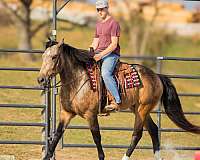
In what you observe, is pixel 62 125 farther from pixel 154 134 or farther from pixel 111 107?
pixel 154 134

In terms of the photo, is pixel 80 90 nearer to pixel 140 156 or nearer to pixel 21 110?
pixel 140 156

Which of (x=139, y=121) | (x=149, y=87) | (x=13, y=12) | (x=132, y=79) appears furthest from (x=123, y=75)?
(x=13, y=12)

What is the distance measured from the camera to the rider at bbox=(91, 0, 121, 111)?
7836mm

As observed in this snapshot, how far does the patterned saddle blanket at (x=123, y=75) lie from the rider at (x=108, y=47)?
128mm

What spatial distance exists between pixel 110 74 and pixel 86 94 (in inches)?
16.6

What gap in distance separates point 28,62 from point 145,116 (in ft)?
33.9

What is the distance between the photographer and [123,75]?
811 cm

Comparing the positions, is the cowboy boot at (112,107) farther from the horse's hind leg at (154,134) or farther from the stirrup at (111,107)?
the horse's hind leg at (154,134)

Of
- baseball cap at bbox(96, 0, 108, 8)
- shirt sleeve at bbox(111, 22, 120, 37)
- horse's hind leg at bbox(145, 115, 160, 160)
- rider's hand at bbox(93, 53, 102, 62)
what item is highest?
baseball cap at bbox(96, 0, 108, 8)

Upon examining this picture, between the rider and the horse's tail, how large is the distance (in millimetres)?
940

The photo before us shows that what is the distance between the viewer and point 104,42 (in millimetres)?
7949

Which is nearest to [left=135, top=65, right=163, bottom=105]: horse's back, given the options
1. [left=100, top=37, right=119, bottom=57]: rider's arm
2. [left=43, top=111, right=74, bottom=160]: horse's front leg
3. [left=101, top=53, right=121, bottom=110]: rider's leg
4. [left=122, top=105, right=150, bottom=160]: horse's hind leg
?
[left=122, top=105, right=150, bottom=160]: horse's hind leg

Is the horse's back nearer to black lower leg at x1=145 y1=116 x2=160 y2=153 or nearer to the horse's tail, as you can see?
the horse's tail

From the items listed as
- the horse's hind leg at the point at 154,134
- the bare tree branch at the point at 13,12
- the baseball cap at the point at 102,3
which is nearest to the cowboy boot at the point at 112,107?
the horse's hind leg at the point at 154,134
